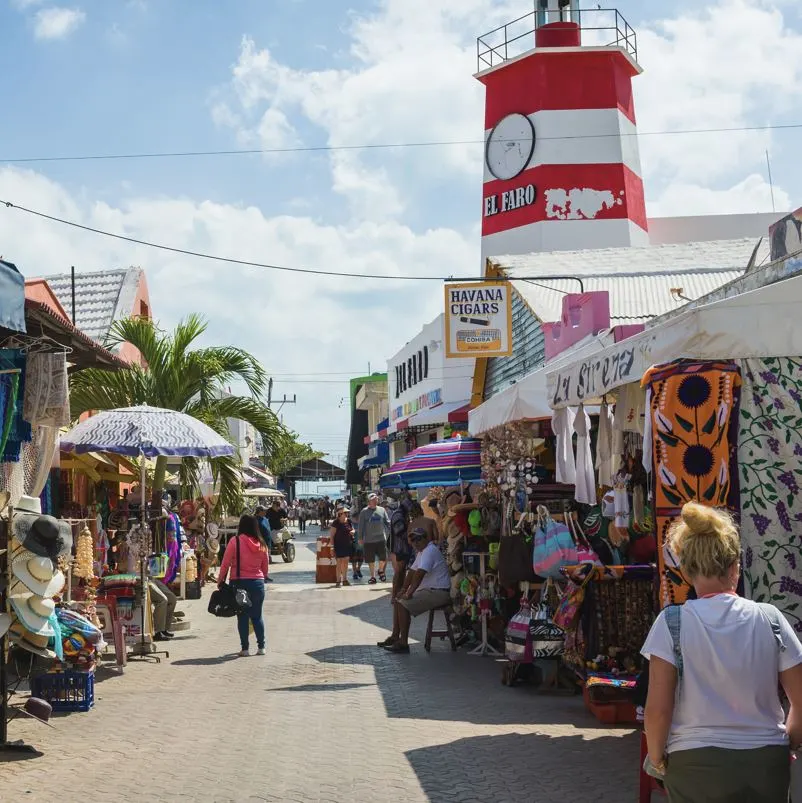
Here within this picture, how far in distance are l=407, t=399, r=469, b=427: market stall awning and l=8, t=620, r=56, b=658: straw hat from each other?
21.8 meters

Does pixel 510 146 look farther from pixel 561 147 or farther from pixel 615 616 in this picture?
pixel 615 616

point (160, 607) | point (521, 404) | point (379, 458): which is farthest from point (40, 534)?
point (379, 458)

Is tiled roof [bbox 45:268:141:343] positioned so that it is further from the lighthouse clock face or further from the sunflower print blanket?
the sunflower print blanket

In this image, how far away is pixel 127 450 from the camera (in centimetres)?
1224

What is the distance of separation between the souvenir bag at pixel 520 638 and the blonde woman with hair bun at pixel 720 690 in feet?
20.9

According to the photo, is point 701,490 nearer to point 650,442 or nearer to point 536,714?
point 650,442

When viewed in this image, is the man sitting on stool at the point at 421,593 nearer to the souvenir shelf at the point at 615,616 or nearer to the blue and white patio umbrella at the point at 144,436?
the blue and white patio umbrella at the point at 144,436

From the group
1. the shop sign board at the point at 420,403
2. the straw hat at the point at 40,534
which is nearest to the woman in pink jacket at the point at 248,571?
the straw hat at the point at 40,534

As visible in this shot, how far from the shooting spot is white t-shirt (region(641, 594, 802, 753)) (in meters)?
3.74

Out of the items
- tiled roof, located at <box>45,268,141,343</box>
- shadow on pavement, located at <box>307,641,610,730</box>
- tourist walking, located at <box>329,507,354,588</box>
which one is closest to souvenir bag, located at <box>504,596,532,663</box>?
shadow on pavement, located at <box>307,641,610,730</box>

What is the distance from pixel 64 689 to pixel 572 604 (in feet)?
13.8

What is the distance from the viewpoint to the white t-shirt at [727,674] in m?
3.74

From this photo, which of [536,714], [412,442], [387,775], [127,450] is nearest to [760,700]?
[387,775]

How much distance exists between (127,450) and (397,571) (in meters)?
4.17
